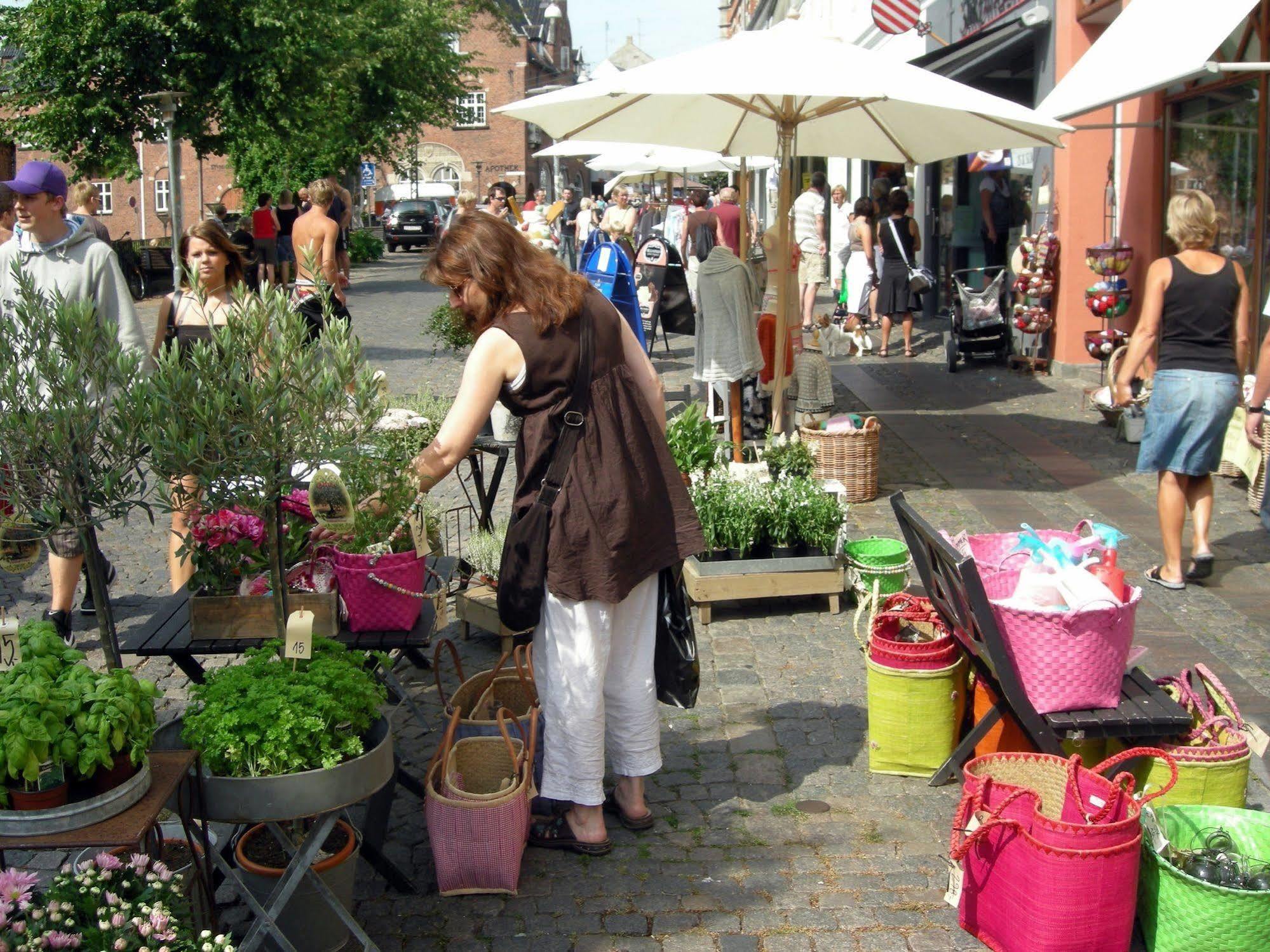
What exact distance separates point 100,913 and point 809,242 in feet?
43.6

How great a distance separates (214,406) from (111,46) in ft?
64.7

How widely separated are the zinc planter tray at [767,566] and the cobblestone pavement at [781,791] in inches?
9.7

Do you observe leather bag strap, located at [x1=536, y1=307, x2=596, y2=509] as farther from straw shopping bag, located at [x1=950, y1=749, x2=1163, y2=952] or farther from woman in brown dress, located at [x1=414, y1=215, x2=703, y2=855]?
straw shopping bag, located at [x1=950, y1=749, x2=1163, y2=952]

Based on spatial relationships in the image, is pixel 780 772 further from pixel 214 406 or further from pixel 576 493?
pixel 214 406

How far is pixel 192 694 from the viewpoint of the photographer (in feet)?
10.6

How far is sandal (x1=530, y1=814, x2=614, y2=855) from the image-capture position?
3.89 meters

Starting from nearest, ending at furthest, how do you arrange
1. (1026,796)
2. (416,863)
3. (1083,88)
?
(1026,796), (416,863), (1083,88)

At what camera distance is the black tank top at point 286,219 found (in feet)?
69.3

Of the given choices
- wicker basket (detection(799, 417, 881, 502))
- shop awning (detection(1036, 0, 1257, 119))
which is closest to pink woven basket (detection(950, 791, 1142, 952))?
wicker basket (detection(799, 417, 881, 502))

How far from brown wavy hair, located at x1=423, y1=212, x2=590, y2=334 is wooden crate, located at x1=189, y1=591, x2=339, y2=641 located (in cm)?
97

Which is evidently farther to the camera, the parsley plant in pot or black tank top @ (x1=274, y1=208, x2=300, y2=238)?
black tank top @ (x1=274, y1=208, x2=300, y2=238)

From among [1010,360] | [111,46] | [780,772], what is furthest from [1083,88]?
[111,46]

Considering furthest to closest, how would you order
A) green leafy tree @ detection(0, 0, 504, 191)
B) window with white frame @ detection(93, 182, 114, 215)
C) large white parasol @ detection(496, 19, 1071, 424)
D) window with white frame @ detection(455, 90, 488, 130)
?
window with white frame @ detection(455, 90, 488, 130) → window with white frame @ detection(93, 182, 114, 215) → green leafy tree @ detection(0, 0, 504, 191) → large white parasol @ detection(496, 19, 1071, 424)

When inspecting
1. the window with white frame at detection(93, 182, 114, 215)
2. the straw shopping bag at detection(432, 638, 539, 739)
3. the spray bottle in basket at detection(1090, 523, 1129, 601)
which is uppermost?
the window with white frame at detection(93, 182, 114, 215)
